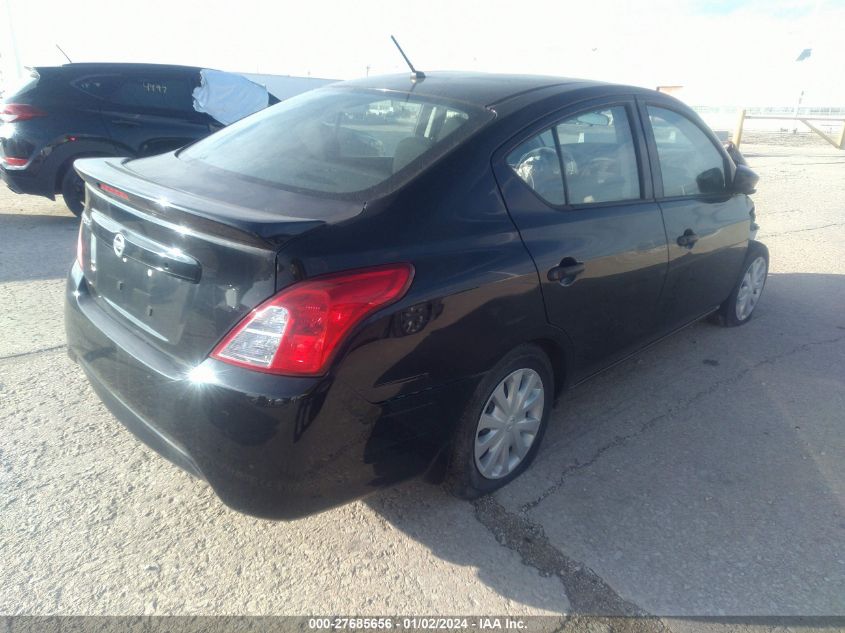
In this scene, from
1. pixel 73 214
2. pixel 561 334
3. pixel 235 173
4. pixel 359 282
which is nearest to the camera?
pixel 359 282

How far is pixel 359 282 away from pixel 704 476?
1.97m

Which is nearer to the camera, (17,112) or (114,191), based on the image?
(114,191)

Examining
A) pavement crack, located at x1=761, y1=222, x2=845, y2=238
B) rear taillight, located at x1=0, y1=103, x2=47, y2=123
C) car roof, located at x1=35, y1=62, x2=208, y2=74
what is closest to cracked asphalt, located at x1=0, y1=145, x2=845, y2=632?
rear taillight, located at x1=0, y1=103, x2=47, y2=123

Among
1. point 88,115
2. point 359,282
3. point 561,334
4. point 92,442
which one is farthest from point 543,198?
point 88,115

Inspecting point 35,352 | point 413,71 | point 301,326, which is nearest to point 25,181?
point 35,352

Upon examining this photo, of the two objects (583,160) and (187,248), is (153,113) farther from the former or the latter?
(187,248)

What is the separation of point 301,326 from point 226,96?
7569 millimetres

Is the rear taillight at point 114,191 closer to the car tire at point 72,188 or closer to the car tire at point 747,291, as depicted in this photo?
the car tire at point 747,291

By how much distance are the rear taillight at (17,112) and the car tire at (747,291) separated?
6.89m

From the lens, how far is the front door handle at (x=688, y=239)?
3.41 m

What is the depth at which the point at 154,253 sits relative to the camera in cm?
215

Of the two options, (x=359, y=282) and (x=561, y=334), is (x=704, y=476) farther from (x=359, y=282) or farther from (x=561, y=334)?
(x=359, y=282)

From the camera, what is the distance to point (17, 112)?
6695mm

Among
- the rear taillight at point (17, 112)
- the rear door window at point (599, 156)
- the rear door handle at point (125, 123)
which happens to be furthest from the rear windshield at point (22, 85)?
the rear door window at point (599, 156)
